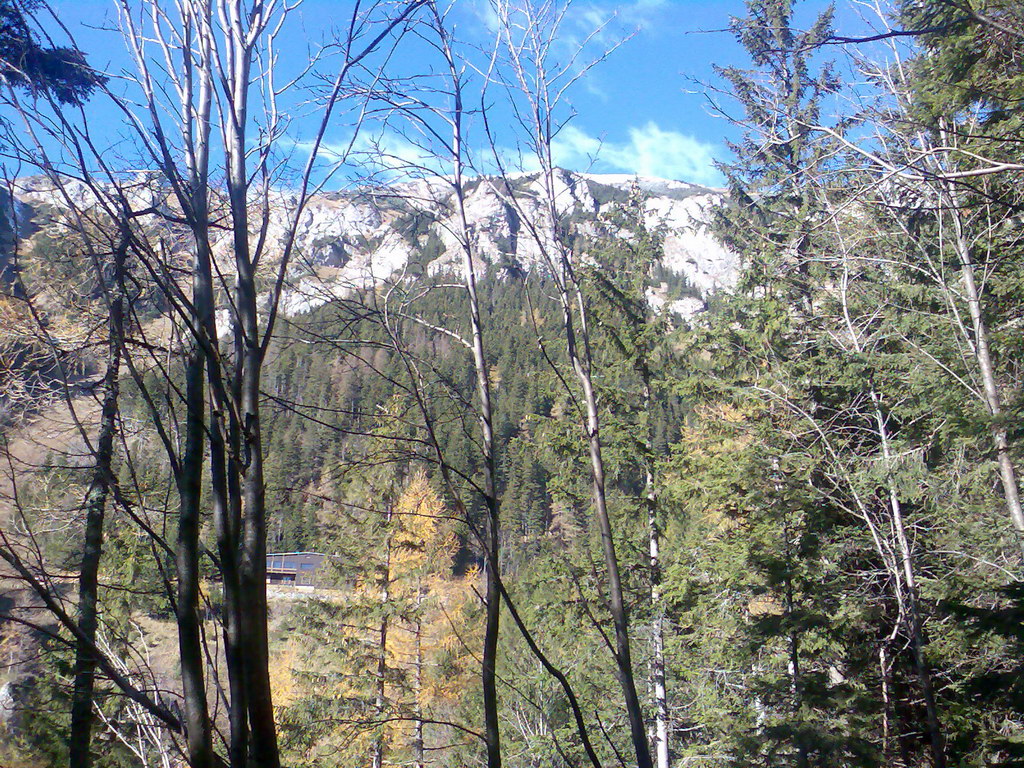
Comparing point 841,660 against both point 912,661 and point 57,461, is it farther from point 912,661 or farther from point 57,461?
point 57,461

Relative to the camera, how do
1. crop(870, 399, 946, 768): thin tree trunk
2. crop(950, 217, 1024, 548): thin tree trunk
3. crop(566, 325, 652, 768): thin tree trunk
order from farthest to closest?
crop(870, 399, 946, 768): thin tree trunk < crop(950, 217, 1024, 548): thin tree trunk < crop(566, 325, 652, 768): thin tree trunk

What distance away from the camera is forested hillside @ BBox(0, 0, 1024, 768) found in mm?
1825

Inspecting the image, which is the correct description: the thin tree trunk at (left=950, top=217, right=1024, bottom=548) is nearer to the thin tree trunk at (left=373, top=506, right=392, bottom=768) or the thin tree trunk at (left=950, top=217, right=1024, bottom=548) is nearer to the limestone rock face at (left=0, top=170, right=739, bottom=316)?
the limestone rock face at (left=0, top=170, right=739, bottom=316)

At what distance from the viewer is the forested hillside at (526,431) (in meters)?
1.83

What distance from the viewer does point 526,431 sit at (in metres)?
12.1

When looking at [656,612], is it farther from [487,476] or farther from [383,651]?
[487,476]

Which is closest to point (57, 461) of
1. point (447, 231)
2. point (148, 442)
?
point (148, 442)

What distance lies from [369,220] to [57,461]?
16.0ft

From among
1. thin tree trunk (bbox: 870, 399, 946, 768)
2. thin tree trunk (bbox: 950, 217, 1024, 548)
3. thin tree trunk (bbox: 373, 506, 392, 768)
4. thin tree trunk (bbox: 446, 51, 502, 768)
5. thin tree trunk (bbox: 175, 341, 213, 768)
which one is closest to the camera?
thin tree trunk (bbox: 175, 341, 213, 768)

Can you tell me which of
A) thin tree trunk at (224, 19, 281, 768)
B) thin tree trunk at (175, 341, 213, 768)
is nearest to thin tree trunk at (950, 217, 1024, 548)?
thin tree trunk at (224, 19, 281, 768)

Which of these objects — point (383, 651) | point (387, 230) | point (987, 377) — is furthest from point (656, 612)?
point (387, 230)

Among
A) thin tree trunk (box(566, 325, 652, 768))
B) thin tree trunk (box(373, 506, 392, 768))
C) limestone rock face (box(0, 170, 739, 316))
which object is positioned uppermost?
limestone rock face (box(0, 170, 739, 316))

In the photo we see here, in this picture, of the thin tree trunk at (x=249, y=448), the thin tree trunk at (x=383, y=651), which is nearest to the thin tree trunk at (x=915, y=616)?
the thin tree trunk at (x=383, y=651)

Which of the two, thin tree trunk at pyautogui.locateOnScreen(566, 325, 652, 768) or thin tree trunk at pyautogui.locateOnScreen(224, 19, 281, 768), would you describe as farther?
thin tree trunk at pyautogui.locateOnScreen(566, 325, 652, 768)
